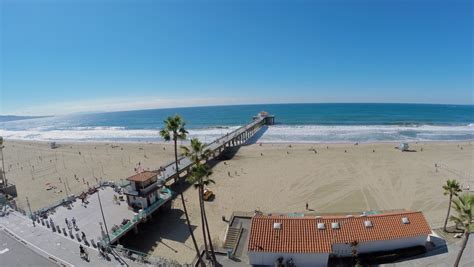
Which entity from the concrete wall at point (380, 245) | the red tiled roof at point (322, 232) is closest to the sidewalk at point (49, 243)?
the red tiled roof at point (322, 232)

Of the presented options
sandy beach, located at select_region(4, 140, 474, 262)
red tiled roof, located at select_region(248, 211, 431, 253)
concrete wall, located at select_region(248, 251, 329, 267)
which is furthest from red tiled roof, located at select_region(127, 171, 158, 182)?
concrete wall, located at select_region(248, 251, 329, 267)

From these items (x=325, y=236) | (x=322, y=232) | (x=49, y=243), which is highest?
(x=322, y=232)

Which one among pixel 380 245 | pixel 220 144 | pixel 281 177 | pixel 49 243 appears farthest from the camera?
pixel 220 144

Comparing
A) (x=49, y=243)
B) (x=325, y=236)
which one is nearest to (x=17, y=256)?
(x=49, y=243)

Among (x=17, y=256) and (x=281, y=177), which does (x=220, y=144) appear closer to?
(x=281, y=177)

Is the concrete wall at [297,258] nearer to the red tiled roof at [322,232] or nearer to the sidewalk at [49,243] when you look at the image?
the red tiled roof at [322,232]

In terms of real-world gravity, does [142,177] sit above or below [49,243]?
above

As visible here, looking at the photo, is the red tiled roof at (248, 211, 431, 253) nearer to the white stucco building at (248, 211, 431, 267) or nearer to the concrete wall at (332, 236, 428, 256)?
the white stucco building at (248, 211, 431, 267)
